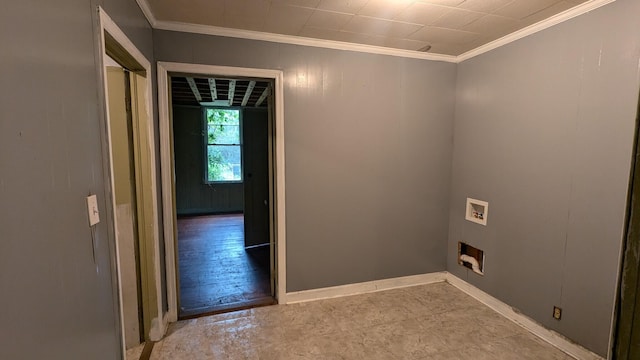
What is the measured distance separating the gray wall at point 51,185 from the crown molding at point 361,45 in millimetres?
1186

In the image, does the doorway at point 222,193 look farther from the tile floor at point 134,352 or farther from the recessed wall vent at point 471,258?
the recessed wall vent at point 471,258

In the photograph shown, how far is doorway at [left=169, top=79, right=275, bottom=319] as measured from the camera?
3184 mm

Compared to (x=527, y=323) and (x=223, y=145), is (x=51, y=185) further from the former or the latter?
(x=223, y=145)

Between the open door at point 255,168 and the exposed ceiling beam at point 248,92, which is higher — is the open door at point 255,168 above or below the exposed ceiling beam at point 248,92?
below

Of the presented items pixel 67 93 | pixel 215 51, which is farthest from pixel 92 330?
pixel 215 51

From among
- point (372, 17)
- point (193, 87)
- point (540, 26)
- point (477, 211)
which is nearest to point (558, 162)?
point (477, 211)

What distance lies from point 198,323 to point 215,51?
7.40 ft

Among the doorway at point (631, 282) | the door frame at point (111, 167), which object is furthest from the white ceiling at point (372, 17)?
the doorway at point (631, 282)

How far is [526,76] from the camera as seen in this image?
2477mm

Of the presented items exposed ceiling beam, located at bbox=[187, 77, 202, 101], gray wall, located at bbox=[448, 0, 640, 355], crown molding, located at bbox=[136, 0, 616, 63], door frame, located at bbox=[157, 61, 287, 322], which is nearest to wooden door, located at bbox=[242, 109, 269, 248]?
exposed ceiling beam, located at bbox=[187, 77, 202, 101]

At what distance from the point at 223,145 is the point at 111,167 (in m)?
6.46

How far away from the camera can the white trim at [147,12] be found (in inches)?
79.1

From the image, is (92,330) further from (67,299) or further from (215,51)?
(215,51)

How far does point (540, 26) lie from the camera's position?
235cm
